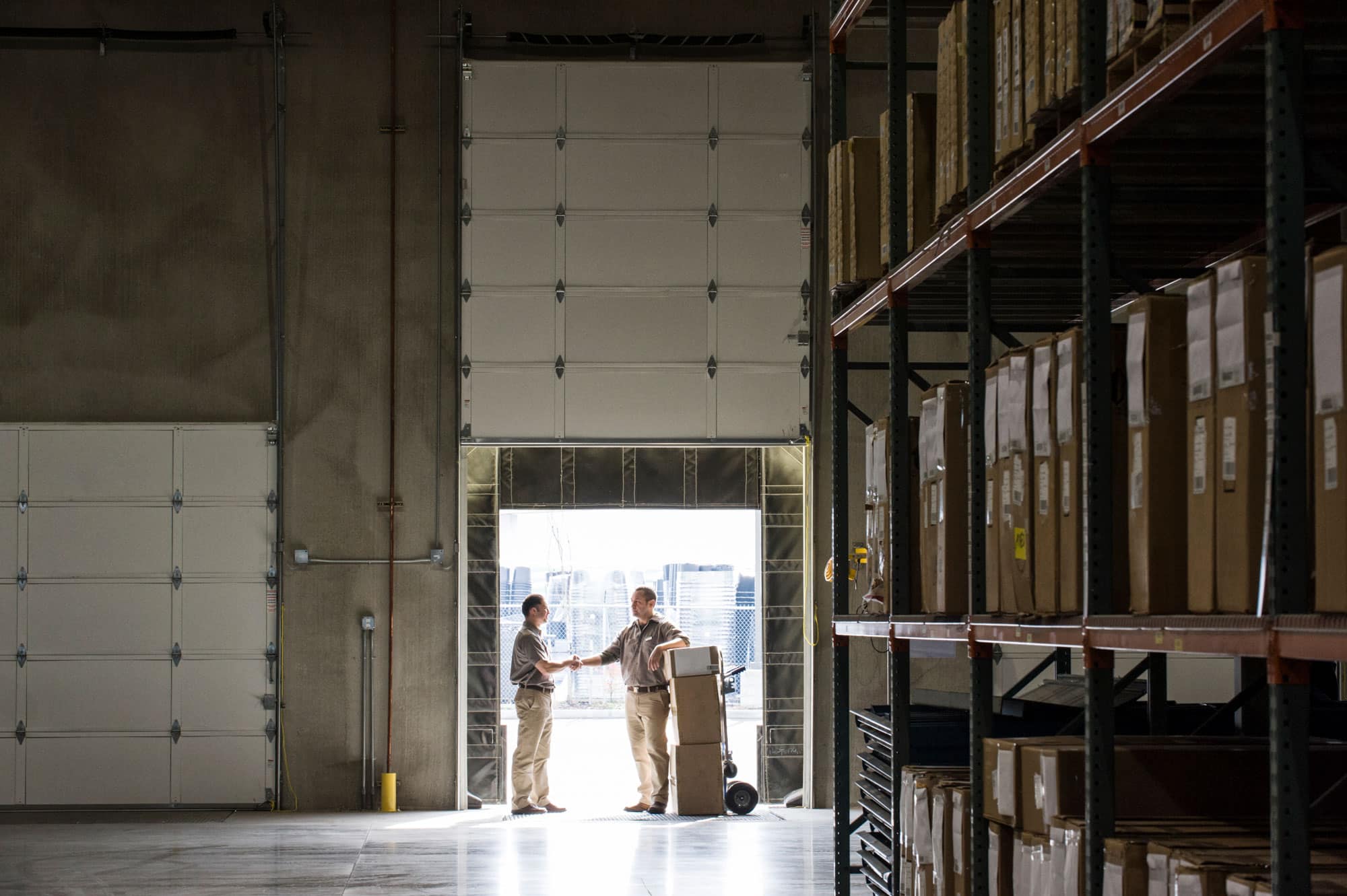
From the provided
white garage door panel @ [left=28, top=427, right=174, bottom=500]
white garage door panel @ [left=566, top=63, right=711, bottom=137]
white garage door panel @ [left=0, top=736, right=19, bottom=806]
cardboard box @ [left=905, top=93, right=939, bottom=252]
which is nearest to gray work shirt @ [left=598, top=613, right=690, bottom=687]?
white garage door panel @ [left=28, top=427, right=174, bottom=500]

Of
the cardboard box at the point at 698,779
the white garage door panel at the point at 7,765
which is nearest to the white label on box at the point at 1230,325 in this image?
the cardboard box at the point at 698,779

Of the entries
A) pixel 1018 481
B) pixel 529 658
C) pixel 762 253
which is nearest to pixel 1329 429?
pixel 1018 481

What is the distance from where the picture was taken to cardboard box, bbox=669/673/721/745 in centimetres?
1205

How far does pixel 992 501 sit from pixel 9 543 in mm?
10741

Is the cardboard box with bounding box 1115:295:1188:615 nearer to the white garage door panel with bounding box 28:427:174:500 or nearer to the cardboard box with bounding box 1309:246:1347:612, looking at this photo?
the cardboard box with bounding box 1309:246:1347:612

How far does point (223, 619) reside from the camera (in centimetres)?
1293

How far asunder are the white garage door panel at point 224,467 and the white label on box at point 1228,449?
10893 mm

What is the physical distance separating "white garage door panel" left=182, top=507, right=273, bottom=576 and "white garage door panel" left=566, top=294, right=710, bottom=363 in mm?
3237

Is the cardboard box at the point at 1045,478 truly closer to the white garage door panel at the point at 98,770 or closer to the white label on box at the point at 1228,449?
the white label on box at the point at 1228,449

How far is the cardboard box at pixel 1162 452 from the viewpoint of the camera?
3.56m

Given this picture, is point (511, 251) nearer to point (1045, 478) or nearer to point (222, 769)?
point (222, 769)

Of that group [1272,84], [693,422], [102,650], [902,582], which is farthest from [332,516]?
[1272,84]

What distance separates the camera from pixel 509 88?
→ 1330 cm

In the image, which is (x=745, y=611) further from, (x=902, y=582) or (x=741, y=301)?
(x=902, y=582)
